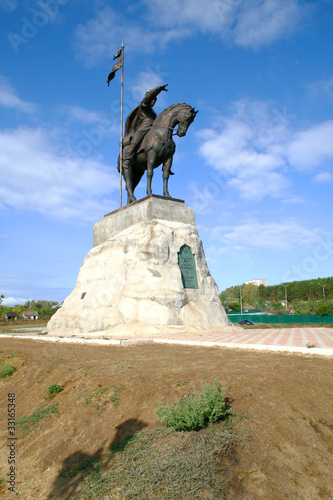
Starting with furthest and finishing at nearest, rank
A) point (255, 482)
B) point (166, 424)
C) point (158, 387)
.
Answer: point (158, 387)
point (166, 424)
point (255, 482)

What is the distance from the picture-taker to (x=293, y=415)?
4125mm

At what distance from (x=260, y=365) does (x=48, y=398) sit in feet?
10.4

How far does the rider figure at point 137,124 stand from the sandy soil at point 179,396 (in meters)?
10.7

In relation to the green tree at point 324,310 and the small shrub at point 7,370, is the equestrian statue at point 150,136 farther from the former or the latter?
the green tree at point 324,310

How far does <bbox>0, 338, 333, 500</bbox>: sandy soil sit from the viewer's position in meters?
3.36

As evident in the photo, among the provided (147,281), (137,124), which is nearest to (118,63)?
(137,124)

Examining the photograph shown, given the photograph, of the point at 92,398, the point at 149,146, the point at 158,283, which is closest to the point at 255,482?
the point at 92,398

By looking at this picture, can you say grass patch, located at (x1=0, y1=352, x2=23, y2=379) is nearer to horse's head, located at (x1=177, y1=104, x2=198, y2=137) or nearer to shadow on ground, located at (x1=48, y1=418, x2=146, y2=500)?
shadow on ground, located at (x1=48, y1=418, x2=146, y2=500)

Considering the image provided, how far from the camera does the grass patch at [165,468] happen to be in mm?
3197

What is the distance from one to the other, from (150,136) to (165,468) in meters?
13.3

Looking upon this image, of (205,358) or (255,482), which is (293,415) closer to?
(255,482)

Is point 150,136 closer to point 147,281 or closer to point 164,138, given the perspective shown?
point 164,138

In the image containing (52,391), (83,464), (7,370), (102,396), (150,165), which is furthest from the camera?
(150,165)

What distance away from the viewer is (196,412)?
3.91 meters
